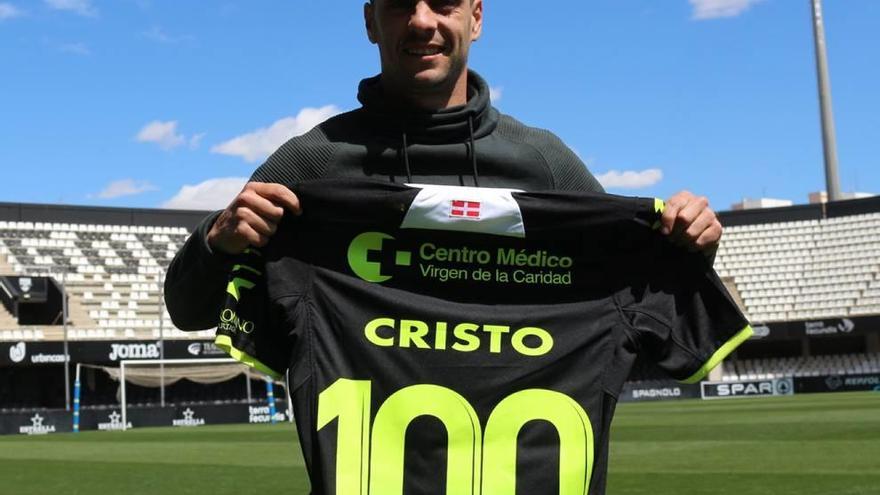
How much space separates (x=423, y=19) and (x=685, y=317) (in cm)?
99

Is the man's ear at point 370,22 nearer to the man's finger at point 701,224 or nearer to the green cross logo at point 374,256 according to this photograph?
the green cross logo at point 374,256

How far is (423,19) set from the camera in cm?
278

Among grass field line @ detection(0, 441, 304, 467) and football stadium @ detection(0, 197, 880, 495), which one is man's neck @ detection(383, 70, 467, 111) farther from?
grass field line @ detection(0, 441, 304, 467)

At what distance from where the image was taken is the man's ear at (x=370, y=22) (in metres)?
2.97

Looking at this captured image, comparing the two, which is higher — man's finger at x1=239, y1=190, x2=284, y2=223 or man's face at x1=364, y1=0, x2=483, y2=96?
man's face at x1=364, y1=0, x2=483, y2=96

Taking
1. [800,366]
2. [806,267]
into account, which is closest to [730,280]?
[806,267]

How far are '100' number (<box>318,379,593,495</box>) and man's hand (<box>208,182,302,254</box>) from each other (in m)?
0.40

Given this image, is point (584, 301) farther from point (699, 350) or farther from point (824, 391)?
point (824, 391)

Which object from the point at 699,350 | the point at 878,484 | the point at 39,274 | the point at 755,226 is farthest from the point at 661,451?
the point at 755,226

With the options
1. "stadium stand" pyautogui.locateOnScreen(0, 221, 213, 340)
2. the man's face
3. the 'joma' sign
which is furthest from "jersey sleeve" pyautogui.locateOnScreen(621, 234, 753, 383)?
"stadium stand" pyautogui.locateOnScreen(0, 221, 213, 340)

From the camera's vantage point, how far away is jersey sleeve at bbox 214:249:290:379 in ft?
9.02

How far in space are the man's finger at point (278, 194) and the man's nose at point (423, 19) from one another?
1.62ft

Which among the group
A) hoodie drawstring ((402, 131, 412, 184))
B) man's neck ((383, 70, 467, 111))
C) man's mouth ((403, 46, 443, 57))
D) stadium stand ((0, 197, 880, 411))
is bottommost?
hoodie drawstring ((402, 131, 412, 184))

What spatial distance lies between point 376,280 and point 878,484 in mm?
7804
